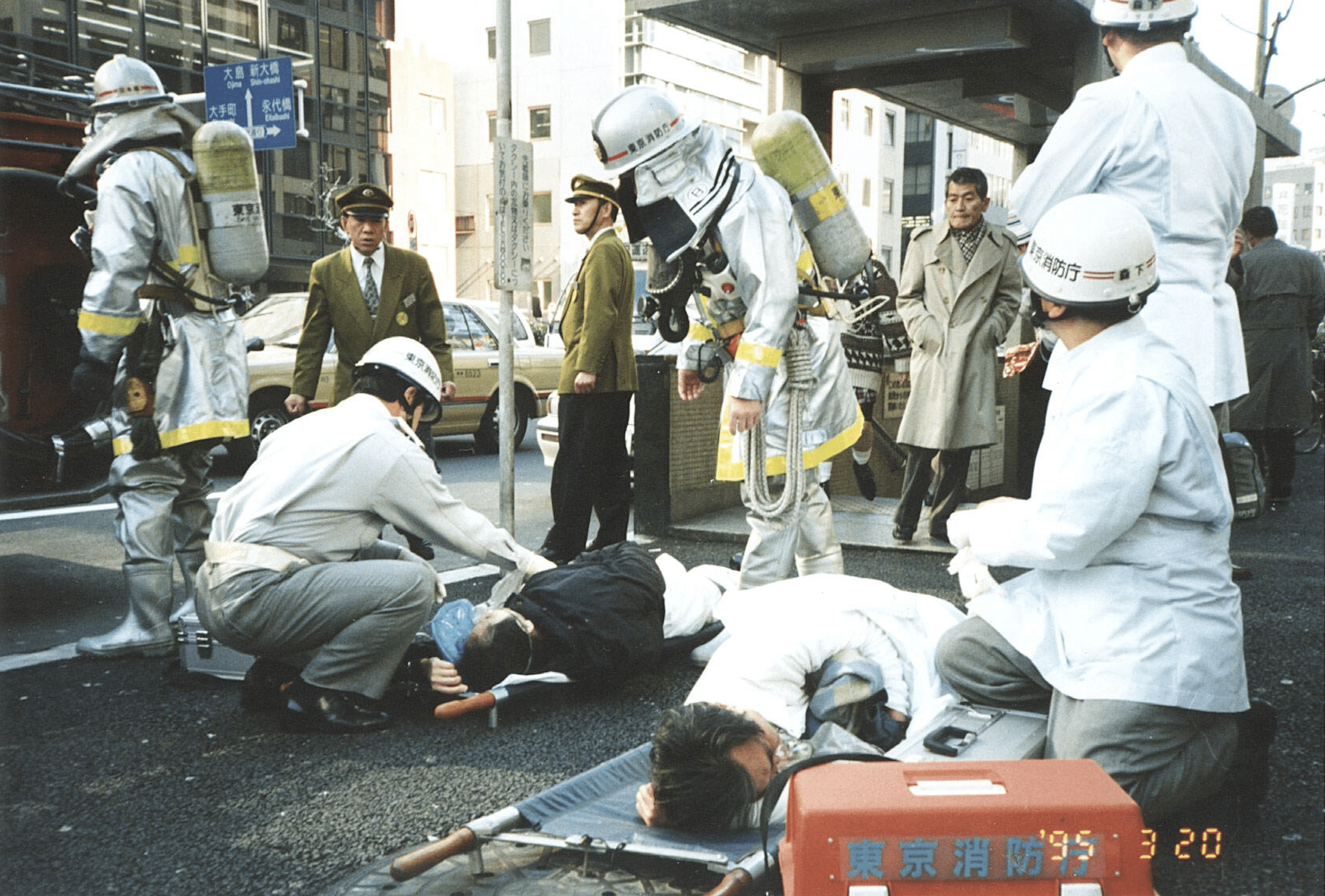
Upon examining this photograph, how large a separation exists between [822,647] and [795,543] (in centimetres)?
123

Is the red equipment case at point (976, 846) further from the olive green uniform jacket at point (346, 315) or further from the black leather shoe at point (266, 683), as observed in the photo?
the olive green uniform jacket at point (346, 315)

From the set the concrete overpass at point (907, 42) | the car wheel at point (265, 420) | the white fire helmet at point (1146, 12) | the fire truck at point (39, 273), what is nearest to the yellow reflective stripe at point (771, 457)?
the white fire helmet at point (1146, 12)

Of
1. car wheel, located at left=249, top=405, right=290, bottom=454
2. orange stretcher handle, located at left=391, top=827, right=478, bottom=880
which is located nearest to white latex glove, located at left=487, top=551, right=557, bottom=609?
orange stretcher handle, located at left=391, top=827, right=478, bottom=880

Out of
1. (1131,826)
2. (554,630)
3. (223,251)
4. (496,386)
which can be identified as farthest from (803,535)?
(496,386)

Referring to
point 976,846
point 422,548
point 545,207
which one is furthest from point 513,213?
point 545,207

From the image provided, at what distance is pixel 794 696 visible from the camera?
10.8ft

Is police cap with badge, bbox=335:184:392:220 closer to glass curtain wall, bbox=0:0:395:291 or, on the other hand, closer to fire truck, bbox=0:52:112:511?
fire truck, bbox=0:52:112:511

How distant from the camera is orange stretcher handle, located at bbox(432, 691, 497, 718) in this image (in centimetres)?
371

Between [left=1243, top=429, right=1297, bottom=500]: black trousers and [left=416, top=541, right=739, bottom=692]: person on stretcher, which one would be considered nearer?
[left=416, top=541, right=739, bottom=692]: person on stretcher

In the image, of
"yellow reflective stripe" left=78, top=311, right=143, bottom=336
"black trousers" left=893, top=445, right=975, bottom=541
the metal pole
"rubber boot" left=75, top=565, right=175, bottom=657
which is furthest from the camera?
"black trousers" left=893, top=445, right=975, bottom=541

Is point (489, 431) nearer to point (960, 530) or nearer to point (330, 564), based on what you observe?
point (330, 564)

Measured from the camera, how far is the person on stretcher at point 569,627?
387 cm

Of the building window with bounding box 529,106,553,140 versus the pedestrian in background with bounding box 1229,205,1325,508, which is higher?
the building window with bounding box 529,106,553,140

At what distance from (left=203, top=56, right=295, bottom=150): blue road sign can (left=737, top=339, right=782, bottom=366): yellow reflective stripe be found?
27.2 feet
